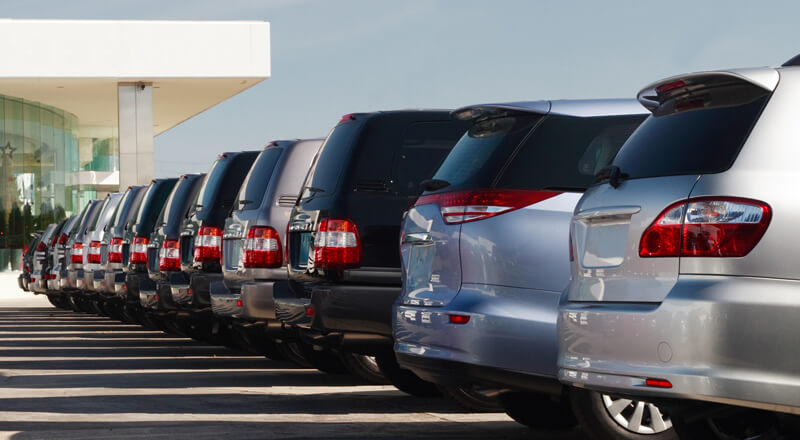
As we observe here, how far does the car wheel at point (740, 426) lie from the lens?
5156mm

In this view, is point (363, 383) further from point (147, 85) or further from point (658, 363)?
point (147, 85)

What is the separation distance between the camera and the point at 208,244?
13469 mm

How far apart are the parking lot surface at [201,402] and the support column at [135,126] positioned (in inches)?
1094

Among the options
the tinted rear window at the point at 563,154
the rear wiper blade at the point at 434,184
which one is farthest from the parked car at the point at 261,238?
the tinted rear window at the point at 563,154

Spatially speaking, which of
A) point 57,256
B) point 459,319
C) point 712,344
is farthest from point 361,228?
point 57,256

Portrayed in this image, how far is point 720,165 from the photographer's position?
16.7ft

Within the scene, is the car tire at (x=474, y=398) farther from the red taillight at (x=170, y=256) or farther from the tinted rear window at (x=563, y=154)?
the red taillight at (x=170, y=256)

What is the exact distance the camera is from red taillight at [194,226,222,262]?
44.0 feet

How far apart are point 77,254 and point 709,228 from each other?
1844 centimetres

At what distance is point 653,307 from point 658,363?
0.69 feet

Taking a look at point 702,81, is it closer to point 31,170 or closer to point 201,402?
point 201,402

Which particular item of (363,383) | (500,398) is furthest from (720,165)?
(363,383)

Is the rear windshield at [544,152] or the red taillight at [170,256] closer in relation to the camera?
the rear windshield at [544,152]

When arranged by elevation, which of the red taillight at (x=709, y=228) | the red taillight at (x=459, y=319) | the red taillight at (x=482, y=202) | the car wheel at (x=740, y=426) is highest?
the red taillight at (x=482, y=202)
